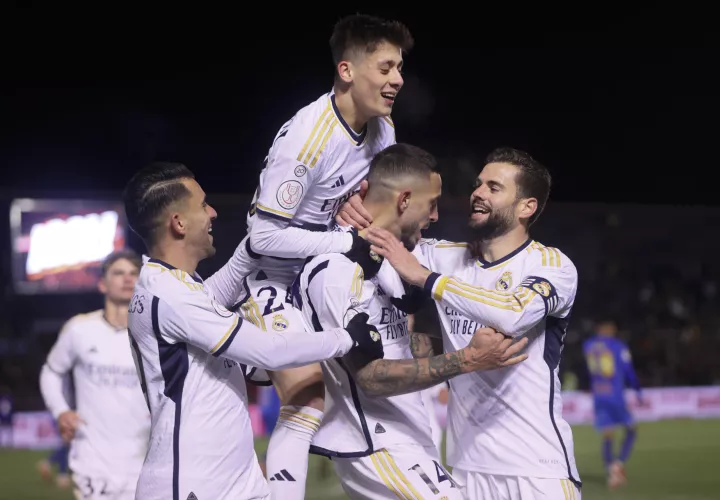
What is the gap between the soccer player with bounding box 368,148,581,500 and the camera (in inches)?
152

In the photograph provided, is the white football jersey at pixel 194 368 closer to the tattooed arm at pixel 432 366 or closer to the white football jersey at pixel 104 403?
the tattooed arm at pixel 432 366

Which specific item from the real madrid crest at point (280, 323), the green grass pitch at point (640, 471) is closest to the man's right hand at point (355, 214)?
the real madrid crest at point (280, 323)

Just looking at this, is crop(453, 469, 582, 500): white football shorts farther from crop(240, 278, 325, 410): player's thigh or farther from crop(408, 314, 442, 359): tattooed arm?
crop(240, 278, 325, 410): player's thigh

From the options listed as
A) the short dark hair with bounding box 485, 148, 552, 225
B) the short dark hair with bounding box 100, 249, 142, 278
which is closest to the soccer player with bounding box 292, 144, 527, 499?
the short dark hair with bounding box 485, 148, 552, 225

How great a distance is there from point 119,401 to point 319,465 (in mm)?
5734

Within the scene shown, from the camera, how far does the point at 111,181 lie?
69.3 feet

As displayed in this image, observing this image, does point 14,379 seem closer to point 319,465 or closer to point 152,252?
point 319,465

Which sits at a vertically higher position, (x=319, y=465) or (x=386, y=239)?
(x=386, y=239)

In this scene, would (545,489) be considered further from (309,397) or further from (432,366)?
(309,397)

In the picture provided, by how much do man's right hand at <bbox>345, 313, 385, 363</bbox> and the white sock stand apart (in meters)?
0.45

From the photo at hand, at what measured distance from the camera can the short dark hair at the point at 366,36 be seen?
4402mm

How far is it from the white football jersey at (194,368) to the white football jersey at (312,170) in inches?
28.7

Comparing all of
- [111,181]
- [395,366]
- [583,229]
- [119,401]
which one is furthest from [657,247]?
[395,366]

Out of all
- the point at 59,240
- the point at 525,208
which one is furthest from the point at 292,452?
the point at 59,240
